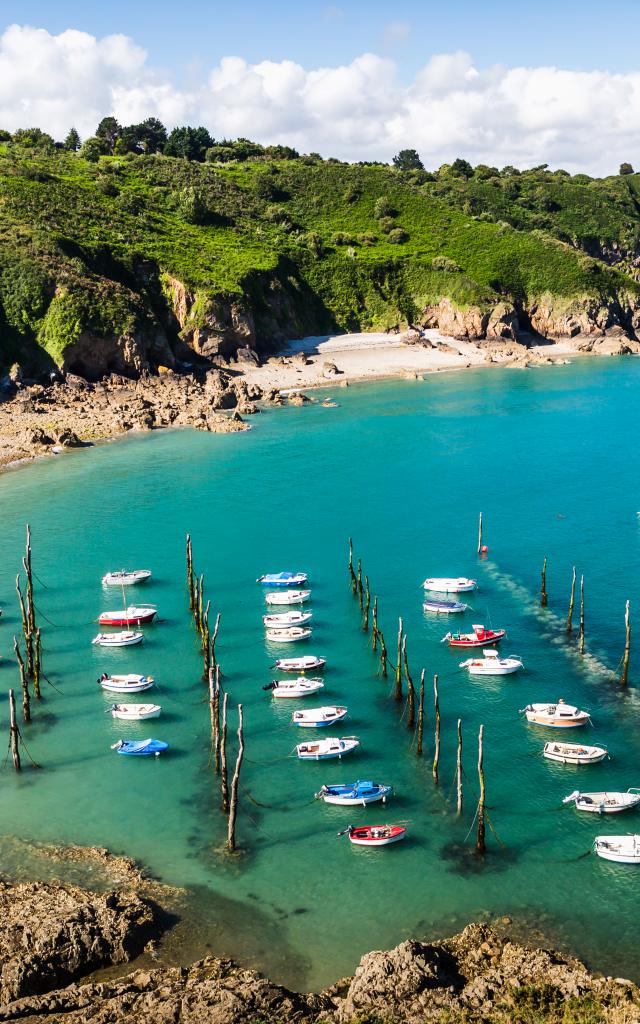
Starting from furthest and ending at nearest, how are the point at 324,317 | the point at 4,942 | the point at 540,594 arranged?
the point at 324,317 < the point at 540,594 < the point at 4,942

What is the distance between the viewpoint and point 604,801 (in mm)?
44344

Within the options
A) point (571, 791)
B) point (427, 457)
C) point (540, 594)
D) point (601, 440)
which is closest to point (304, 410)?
point (427, 457)

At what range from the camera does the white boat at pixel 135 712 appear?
53844 millimetres

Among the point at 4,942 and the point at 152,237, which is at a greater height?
the point at 152,237

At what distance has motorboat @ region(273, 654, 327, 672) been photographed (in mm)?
58656

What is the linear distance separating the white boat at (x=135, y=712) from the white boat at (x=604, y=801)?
25.1m

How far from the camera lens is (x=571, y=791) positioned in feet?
151

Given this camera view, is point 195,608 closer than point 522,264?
Yes

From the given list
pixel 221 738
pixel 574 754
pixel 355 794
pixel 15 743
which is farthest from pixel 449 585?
pixel 15 743

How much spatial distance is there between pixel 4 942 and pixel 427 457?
85.1 meters

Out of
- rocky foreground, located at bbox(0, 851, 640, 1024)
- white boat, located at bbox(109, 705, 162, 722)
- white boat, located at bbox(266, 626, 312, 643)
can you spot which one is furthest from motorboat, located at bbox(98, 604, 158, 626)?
rocky foreground, located at bbox(0, 851, 640, 1024)

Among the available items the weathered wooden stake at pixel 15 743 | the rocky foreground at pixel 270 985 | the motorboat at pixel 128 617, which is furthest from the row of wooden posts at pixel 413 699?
the weathered wooden stake at pixel 15 743

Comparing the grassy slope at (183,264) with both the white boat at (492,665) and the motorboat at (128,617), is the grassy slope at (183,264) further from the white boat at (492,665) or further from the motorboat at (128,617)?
the white boat at (492,665)

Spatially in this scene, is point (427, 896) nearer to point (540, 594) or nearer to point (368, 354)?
point (540, 594)
